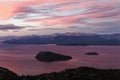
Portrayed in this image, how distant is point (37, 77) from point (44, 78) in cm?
101

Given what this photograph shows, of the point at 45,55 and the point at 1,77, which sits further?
the point at 45,55

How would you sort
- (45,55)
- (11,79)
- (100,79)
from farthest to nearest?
1. (45,55)
2. (11,79)
3. (100,79)

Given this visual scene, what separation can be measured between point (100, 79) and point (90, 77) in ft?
3.06

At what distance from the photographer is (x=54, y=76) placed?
27797mm

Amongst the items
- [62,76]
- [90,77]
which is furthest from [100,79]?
[62,76]

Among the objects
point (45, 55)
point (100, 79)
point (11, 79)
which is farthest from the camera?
point (45, 55)

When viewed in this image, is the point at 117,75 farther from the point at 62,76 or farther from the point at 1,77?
the point at 1,77

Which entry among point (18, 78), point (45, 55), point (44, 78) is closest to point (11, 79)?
point (18, 78)

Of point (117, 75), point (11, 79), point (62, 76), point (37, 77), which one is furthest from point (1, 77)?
point (117, 75)

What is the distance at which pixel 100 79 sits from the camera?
85.0 feet

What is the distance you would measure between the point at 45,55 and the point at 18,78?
12606 centimetres

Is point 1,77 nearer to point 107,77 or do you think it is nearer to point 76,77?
point 76,77

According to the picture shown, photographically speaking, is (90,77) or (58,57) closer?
A: (90,77)

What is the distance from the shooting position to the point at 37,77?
28062 millimetres
